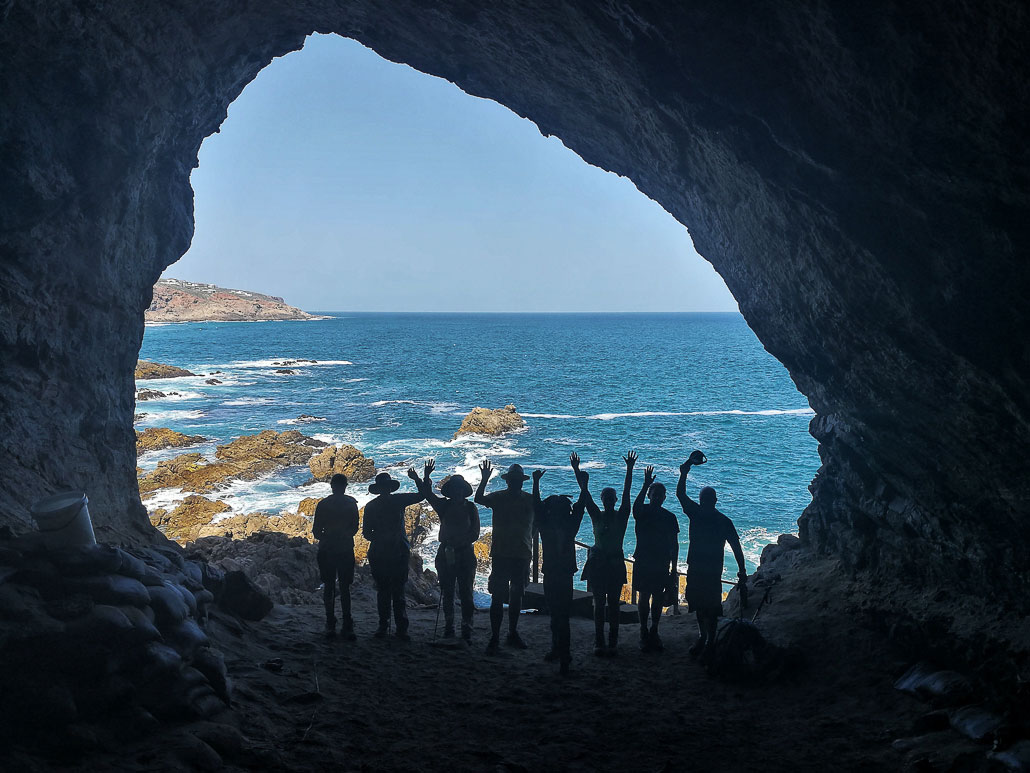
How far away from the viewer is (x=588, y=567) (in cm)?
845

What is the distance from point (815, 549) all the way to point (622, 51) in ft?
28.1

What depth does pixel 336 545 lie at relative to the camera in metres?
8.46

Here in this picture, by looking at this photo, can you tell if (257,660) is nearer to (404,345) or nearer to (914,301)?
(914,301)

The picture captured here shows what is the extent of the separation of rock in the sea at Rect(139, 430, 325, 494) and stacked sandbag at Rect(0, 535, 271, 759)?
24331 mm

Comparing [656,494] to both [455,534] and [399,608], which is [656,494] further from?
[399,608]

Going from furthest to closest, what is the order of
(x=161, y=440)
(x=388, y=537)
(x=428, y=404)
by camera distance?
(x=428, y=404), (x=161, y=440), (x=388, y=537)

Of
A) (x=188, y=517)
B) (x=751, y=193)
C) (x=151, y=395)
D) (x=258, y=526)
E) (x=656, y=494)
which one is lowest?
(x=188, y=517)

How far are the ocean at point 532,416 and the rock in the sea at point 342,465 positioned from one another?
3.09 ft

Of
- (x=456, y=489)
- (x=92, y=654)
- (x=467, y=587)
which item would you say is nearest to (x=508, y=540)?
(x=456, y=489)

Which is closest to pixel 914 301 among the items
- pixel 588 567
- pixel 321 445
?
pixel 588 567

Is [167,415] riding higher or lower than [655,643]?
higher

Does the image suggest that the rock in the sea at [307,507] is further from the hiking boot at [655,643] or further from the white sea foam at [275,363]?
the white sea foam at [275,363]

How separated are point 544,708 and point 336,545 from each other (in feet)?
11.8

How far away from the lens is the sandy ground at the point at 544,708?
17.6 ft
